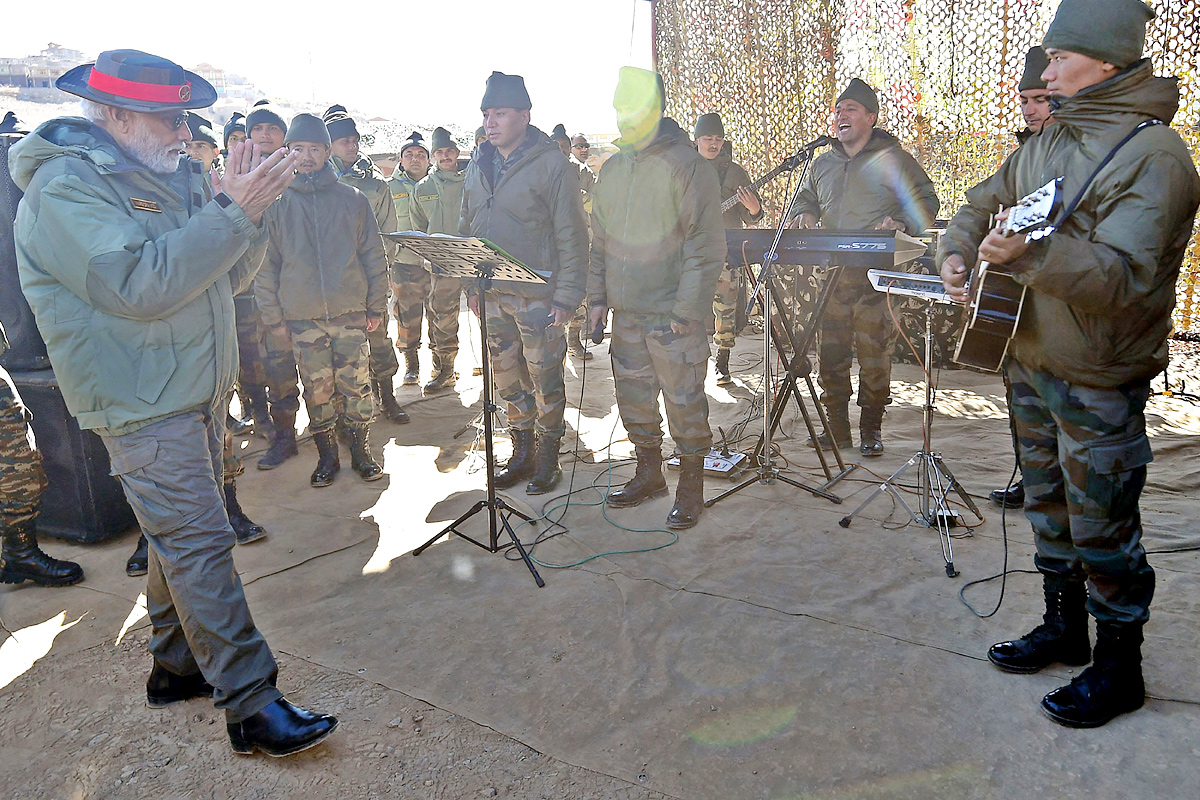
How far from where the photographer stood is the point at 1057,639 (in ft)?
9.45

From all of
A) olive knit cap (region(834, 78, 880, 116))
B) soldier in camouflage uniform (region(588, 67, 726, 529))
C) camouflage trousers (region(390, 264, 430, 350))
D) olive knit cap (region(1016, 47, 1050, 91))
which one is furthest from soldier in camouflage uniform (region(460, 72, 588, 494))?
camouflage trousers (region(390, 264, 430, 350))

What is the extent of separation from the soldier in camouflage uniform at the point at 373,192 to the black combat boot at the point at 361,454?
1.07 m

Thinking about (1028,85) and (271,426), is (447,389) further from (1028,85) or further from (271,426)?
(1028,85)

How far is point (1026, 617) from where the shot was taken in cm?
327

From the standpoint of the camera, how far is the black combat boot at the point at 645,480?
479 cm

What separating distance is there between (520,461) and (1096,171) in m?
3.72

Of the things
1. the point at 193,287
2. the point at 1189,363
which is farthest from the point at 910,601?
the point at 1189,363

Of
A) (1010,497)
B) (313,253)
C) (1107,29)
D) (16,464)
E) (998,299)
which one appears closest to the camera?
(1107,29)

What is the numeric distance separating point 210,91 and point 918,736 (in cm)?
316

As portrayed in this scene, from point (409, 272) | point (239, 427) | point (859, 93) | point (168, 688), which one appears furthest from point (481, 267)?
point (409, 272)

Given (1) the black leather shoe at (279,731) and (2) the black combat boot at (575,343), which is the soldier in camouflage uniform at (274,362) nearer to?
(1) the black leather shoe at (279,731)

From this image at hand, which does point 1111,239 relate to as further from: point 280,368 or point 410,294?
point 410,294

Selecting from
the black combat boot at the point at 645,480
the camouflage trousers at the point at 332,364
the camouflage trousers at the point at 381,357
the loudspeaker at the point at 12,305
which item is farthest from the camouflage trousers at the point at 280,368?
the black combat boot at the point at 645,480

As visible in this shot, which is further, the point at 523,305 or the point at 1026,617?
the point at 523,305
